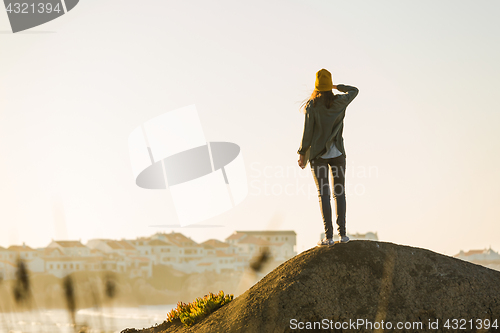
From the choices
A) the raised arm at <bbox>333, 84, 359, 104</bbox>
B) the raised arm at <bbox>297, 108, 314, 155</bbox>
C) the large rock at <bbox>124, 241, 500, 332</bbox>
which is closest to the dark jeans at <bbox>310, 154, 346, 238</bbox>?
the raised arm at <bbox>297, 108, 314, 155</bbox>

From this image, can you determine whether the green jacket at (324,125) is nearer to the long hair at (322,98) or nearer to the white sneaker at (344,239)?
the long hair at (322,98)

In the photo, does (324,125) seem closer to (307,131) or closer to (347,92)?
(307,131)

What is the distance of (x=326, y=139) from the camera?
8867 millimetres

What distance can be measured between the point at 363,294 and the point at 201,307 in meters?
3.79

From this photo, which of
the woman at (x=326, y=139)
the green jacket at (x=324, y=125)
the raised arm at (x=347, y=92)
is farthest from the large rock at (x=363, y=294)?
the raised arm at (x=347, y=92)

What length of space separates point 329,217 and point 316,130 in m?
1.68

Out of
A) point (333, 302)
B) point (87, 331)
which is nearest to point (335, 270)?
point (333, 302)

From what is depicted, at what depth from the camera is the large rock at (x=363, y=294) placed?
8.22 metres

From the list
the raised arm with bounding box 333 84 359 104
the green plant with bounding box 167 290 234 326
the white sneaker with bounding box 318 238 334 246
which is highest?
the raised arm with bounding box 333 84 359 104

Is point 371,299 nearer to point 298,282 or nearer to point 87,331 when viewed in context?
point 298,282

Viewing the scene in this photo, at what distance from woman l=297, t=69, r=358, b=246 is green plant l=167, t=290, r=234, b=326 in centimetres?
321

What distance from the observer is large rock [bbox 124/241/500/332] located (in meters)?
8.22

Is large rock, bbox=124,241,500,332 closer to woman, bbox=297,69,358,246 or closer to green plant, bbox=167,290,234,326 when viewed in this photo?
green plant, bbox=167,290,234,326

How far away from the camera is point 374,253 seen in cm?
918
